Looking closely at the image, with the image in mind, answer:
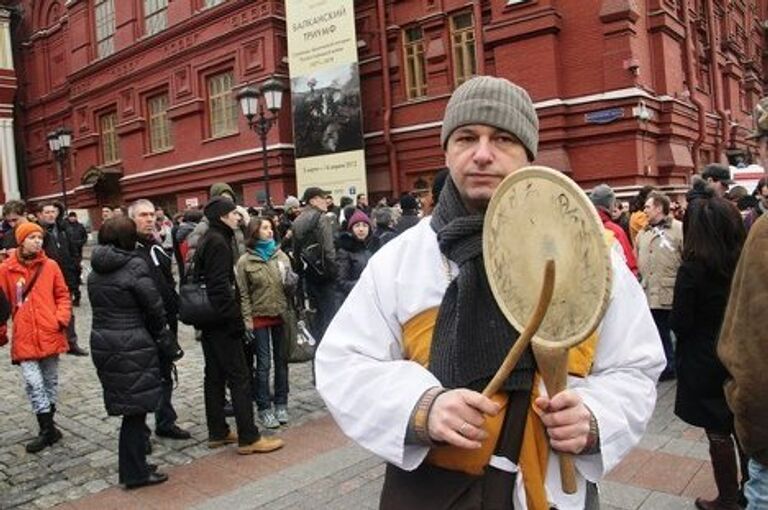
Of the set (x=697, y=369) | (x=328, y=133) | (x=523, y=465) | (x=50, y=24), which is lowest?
(x=697, y=369)

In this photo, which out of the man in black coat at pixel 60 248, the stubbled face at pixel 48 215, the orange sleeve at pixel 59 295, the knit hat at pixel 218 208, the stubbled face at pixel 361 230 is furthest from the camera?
the stubbled face at pixel 48 215

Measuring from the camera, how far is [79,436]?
590 centimetres

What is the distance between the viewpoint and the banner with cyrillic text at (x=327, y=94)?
16641 millimetres

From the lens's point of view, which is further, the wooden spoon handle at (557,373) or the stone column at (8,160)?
the stone column at (8,160)

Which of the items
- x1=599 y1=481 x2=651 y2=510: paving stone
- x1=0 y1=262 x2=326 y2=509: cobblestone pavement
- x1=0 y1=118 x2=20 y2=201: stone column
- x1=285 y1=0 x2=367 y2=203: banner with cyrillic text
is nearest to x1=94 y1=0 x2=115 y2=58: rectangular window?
x1=0 y1=118 x2=20 y2=201: stone column

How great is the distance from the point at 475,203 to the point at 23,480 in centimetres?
467

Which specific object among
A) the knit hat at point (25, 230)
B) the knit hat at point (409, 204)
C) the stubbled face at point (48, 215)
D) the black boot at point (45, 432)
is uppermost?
the stubbled face at point (48, 215)

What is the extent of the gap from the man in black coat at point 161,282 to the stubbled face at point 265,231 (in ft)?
2.83

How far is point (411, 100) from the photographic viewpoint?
16797mm

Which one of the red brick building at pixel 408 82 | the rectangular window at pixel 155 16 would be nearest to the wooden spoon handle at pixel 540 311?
the red brick building at pixel 408 82

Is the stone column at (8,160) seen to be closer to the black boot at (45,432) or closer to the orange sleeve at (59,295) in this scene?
the orange sleeve at (59,295)

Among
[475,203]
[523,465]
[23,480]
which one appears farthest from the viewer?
[23,480]

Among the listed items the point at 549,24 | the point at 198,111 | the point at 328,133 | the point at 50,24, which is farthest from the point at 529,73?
the point at 50,24

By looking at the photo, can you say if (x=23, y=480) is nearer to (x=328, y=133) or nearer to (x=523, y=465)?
(x=523, y=465)
